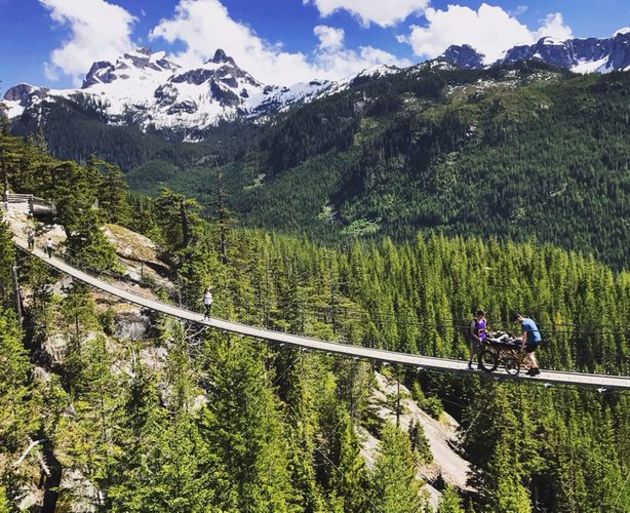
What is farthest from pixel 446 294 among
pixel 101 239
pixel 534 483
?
pixel 101 239

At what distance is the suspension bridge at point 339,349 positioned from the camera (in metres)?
21.6

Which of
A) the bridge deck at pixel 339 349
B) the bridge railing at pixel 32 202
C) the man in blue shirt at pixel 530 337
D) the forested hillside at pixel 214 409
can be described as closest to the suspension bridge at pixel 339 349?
the bridge deck at pixel 339 349

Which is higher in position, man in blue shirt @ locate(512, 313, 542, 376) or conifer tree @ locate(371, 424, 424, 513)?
man in blue shirt @ locate(512, 313, 542, 376)

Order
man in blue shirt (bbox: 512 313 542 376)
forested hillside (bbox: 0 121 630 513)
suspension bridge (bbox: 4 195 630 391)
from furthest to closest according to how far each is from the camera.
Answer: forested hillside (bbox: 0 121 630 513), suspension bridge (bbox: 4 195 630 391), man in blue shirt (bbox: 512 313 542 376)

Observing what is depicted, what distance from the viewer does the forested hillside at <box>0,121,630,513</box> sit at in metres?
25.6

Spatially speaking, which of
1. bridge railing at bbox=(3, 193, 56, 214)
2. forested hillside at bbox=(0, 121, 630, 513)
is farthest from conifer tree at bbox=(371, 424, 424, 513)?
bridge railing at bbox=(3, 193, 56, 214)

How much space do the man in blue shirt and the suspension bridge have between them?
757 millimetres

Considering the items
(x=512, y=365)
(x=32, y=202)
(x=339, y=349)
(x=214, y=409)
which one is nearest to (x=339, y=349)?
(x=339, y=349)

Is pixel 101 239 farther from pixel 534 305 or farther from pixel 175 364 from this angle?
pixel 534 305

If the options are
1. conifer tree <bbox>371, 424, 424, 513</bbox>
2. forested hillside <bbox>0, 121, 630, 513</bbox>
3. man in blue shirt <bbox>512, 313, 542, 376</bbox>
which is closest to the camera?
man in blue shirt <bbox>512, 313, 542, 376</bbox>

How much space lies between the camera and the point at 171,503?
19984 mm

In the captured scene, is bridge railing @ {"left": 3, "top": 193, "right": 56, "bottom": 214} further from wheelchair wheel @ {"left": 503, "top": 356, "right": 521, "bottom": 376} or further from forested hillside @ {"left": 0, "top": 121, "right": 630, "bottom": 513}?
wheelchair wheel @ {"left": 503, "top": 356, "right": 521, "bottom": 376}

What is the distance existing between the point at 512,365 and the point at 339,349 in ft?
32.1

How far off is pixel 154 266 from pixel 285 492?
31.6 m
